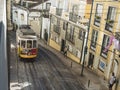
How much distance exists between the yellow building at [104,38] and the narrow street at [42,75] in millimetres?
3855

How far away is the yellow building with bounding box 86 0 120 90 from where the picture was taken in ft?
87.5

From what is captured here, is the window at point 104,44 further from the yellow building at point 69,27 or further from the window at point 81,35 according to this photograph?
the window at point 81,35

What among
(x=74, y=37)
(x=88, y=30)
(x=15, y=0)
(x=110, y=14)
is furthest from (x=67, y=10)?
(x=15, y=0)

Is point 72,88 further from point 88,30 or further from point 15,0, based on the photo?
point 15,0

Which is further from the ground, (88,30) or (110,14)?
(110,14)

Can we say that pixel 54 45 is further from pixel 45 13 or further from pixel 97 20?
pixel 97 20

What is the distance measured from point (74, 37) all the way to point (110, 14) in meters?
10.5

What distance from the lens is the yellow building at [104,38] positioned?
2667 centimetres

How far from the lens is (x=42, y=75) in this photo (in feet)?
89.0

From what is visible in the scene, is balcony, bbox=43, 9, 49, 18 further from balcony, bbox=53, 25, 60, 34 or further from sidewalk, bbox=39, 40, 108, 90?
sidewalk, bbox=39, 40, 108, 90

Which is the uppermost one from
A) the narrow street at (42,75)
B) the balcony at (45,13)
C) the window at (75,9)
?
the window at (75,9)

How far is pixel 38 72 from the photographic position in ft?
92.0

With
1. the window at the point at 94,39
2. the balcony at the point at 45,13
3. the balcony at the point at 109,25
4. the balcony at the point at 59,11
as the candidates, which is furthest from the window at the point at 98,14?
the balcony at the point at 45,13

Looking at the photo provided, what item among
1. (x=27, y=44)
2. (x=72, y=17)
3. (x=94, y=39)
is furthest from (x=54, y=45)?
(x=27, y=44)
